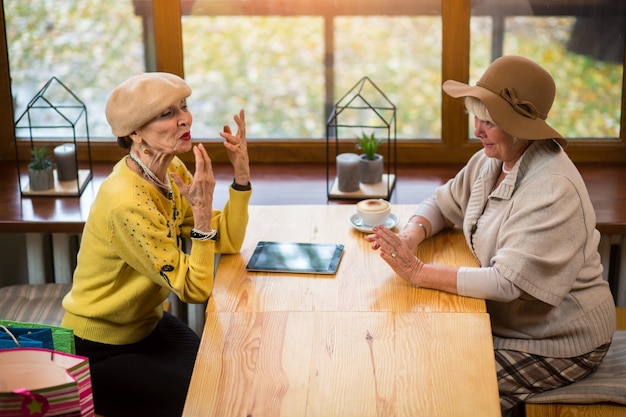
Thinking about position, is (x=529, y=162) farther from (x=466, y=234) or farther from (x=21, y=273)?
(x=21, y=273)

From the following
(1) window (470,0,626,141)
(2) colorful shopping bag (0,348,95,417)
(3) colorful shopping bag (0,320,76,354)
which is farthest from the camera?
(1) window (470,0,626,141)

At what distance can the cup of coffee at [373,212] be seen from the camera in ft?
9.04

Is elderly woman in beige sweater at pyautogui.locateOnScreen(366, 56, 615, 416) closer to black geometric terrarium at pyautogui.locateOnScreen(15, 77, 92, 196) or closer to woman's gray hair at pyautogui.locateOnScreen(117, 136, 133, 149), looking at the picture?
woman's gray hair at pyautogui.locateOnScreen(117, 136, 133, 149)

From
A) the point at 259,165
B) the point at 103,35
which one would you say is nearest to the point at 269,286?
the point at 259,165

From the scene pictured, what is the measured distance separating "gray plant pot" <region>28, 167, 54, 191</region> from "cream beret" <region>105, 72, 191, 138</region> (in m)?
1.04

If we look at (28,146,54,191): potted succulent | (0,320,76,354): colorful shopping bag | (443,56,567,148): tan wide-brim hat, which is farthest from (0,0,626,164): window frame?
(0,320,76,354): colorful shopping bag

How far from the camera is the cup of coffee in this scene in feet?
9.04

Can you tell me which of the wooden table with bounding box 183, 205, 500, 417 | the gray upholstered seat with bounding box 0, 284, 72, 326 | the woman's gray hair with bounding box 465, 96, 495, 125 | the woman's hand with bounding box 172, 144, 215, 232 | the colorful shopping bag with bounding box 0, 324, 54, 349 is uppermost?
the woman's gray hair with bounding box 465, 96, 495, 125

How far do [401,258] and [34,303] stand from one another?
4.36 feet

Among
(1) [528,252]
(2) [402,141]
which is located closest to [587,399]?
(1) [528,252]

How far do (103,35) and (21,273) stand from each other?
99cm

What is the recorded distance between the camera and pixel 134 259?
2.42 meters

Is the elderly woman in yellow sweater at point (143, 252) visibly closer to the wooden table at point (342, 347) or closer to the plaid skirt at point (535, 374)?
the wooden table at point (342, 347)

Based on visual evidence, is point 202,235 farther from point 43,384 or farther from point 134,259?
point 43,384
